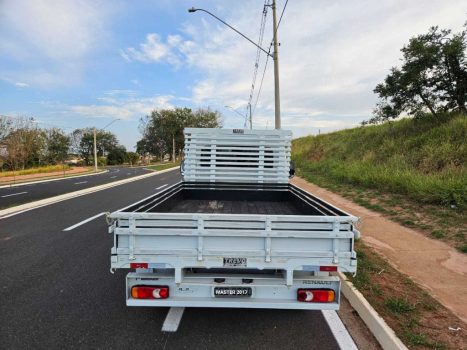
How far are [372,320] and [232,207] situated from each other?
2.58 m

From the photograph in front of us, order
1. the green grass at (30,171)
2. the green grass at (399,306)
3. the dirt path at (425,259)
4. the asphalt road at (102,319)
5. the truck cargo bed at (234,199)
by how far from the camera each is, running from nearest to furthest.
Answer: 1. the asphalt road at (102,319)
2. the green grass at (399,306)
3. the dirt path at (425,259)
4. the truck cargo bed at (234,199)
5. the green grass at (30,171)

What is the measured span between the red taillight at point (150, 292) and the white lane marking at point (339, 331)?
1.81m

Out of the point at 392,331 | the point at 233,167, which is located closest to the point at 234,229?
the point at 392,331

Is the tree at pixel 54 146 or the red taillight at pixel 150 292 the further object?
the tree at pixel 54 146

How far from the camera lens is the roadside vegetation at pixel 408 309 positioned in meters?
2.50

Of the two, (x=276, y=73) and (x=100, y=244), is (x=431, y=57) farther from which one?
(x=100, y=244)

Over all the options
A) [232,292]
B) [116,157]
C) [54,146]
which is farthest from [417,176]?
[116,157]

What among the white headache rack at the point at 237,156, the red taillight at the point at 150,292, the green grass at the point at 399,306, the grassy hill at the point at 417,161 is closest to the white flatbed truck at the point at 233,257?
the red taillight at the point at 150,292

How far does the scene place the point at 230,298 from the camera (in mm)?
2514

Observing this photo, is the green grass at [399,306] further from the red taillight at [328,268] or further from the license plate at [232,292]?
the license plate at [232,292]

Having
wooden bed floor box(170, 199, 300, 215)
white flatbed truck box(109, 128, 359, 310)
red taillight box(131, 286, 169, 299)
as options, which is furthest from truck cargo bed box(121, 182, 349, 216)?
red taillight box(131, 286, 169, 299)

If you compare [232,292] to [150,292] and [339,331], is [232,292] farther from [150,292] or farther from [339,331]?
[339,331]

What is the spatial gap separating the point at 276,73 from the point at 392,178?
6.14 m

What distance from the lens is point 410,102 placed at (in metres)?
12.9
